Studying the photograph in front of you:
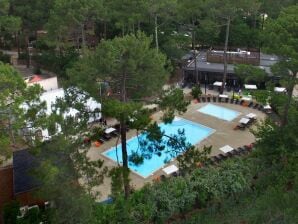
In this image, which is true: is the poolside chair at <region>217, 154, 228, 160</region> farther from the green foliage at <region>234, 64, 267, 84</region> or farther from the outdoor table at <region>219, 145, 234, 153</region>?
the green foliage at <region>234, 64, 267, 84</region>

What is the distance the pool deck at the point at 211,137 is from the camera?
1839 cm

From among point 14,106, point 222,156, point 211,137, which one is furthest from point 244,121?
point 14,106

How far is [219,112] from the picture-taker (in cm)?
2575

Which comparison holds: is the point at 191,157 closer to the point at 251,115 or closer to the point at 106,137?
the point at 106,137

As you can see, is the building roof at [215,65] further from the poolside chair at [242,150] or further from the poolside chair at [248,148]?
the poolside chair at [242,150]

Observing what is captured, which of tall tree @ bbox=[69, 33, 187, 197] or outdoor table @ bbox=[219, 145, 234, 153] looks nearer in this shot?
tall tree @ bbox=[69, 33, 187, 197]

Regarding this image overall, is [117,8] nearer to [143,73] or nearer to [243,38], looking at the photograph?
[243,38]

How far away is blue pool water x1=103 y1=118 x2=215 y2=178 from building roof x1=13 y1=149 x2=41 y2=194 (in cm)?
478

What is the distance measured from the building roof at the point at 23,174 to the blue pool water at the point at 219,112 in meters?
13.4

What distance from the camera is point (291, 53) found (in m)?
16.0

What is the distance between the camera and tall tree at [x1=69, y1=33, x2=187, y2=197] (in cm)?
1268

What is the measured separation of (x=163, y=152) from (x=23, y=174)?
7.08 m

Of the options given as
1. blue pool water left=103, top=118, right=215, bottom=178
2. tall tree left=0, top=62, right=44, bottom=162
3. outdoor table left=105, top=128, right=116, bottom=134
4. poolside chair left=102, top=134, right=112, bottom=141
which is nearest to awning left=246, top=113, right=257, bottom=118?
blue pool water left=103, top=118, right=215, bottom=178

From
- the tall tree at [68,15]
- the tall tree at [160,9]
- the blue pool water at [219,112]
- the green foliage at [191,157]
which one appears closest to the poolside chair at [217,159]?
the green foliage at [191,157]
